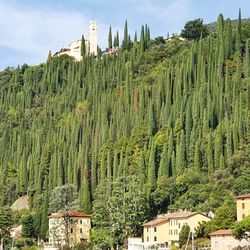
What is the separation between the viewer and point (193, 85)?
103 m

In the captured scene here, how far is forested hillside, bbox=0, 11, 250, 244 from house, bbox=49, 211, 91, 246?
290 centimetres

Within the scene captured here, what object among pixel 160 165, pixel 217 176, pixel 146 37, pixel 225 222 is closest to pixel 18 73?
pixel 146 37

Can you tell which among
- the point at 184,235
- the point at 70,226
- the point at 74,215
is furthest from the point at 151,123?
the point at 184,235

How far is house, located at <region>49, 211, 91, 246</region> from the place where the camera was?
84875mm

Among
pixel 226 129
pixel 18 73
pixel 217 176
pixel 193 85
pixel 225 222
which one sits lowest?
pixel 225 222

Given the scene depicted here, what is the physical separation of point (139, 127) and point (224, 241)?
4296cm

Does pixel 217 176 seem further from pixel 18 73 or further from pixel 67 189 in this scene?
pixel 18 73

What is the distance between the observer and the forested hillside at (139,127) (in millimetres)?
85438

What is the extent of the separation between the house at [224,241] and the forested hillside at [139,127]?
1293 centimetres

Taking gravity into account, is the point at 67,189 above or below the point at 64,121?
below

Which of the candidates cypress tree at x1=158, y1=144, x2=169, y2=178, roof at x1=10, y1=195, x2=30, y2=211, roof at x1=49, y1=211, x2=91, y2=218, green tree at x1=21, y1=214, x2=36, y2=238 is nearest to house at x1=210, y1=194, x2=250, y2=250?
cypress tree at x1=158, y1=144, x2=169, y2=178

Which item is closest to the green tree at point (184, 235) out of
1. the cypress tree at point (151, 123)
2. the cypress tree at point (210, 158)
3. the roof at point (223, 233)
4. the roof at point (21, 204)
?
the roof at point (223, 233)

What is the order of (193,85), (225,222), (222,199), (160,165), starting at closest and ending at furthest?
(225,222) → (222,199) → (160,165) → (193,85)

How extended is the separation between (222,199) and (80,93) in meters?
53.6
